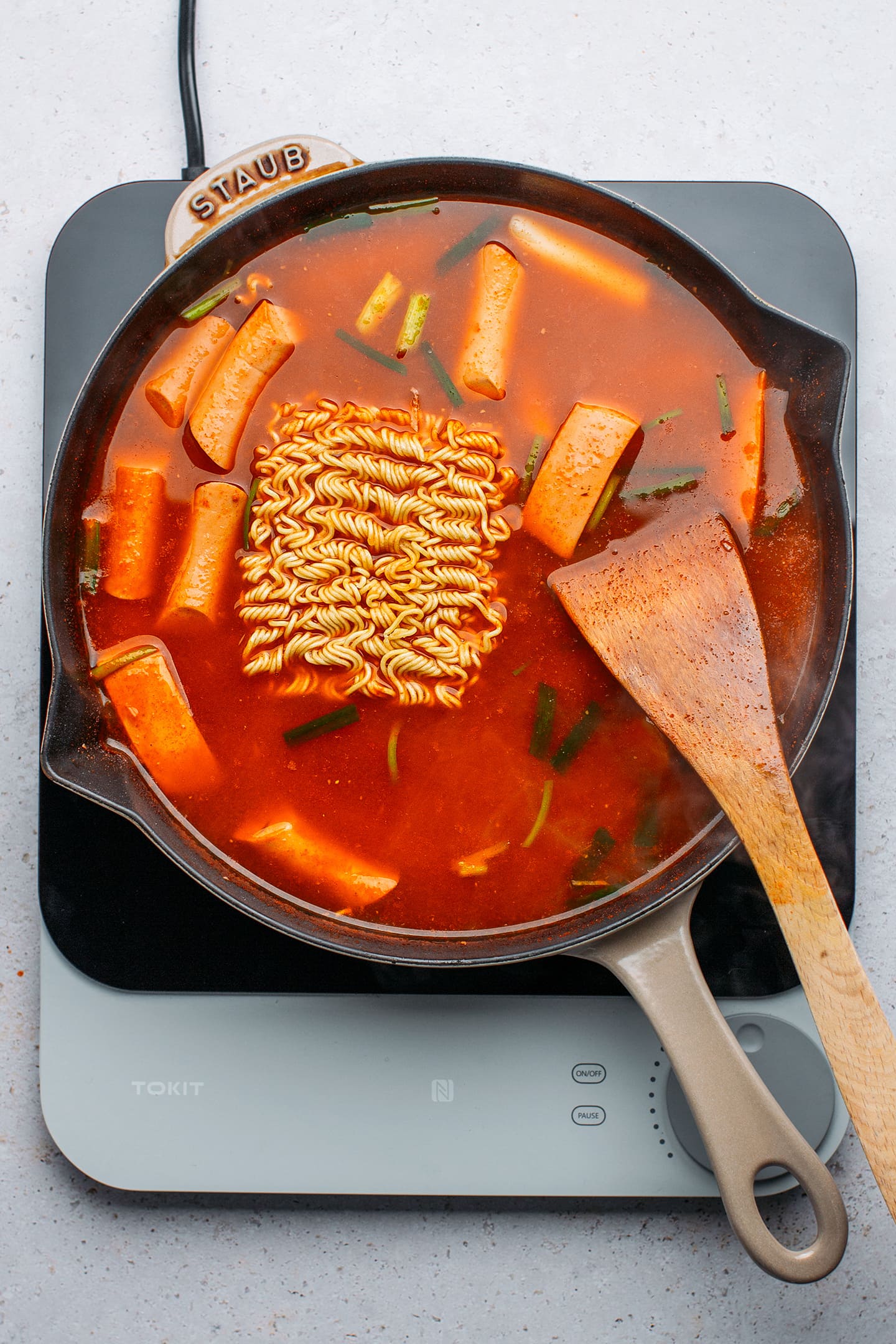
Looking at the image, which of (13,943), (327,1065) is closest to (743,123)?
(327,1065)

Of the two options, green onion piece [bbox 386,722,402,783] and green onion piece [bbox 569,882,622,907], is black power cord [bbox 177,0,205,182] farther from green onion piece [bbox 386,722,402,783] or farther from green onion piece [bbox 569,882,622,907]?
green onion piece [bbox 569,882,622,907]

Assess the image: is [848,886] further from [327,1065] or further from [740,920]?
[327,1065]

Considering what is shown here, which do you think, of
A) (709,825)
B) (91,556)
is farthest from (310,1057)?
(91,556)

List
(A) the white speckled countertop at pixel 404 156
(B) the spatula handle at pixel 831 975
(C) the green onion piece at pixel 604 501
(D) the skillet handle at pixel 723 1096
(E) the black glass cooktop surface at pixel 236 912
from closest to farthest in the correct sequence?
(B) the spatula handle at pixel 831 975 < (D) the skillet handle at pixel 723 1096 < (C) the green onion piece at pixel 604 501 < (E) the black glass cooktop surface at pixel 236 912 < (A) the white speckled countertop at pixel 404 156

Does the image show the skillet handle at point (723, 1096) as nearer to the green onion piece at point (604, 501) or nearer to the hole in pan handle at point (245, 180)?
the green onion piece at point (604, 501)

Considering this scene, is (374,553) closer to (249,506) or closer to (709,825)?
(249,506)

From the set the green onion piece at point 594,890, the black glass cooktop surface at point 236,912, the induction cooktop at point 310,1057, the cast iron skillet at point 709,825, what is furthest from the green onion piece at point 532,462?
the induction cooktop at point 310,1057
